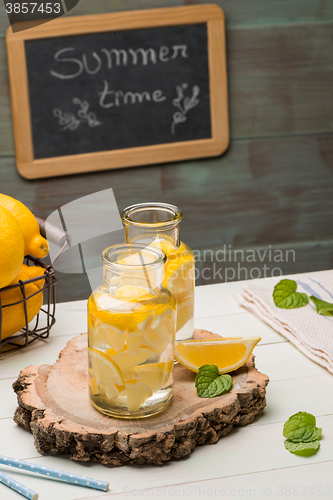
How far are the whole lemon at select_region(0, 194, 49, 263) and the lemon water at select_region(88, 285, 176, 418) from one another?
31 centimetres

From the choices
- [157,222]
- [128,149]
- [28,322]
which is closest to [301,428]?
[157,222]

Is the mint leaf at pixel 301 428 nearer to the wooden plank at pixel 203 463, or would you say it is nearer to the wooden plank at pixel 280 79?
the wooden plank at pixel 203 463

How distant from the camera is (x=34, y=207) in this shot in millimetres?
1962

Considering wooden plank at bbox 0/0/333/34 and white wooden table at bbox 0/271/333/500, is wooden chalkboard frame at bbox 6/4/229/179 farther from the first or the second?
white wooden table at bbox 0/271/333/500

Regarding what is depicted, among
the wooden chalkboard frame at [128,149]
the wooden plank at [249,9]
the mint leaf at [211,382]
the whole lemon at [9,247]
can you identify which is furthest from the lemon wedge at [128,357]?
the wooden plank at [249,9]

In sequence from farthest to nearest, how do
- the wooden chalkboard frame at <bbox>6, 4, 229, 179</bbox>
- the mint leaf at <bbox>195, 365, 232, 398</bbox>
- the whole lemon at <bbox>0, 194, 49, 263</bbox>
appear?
the wooden chalkboard frame at <bbox>6, 4, 229, 179</bbox> < the whole lemon at <bbox>0, 194, 49, 263</bbox> < the mint leaf at <bbox>195, 365, 232, 398</bbox>

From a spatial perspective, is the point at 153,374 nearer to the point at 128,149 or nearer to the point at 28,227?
the point at 28,227

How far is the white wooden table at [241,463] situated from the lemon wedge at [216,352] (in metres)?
0.08

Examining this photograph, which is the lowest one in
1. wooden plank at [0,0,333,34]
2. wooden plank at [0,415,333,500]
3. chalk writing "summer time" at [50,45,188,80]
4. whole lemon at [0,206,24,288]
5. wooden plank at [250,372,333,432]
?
wooden plank at [250,372,333,432]

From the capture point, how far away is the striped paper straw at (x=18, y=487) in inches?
22.5

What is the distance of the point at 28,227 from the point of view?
917 mm

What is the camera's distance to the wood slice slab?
61 centimetres

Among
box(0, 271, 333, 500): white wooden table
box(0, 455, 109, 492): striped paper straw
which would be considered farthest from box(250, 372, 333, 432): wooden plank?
box(0, 455, 109, 492): striped paper straw

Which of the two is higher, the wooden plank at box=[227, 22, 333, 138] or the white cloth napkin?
the wooden plank at box=[227, 22, 333, 138]
